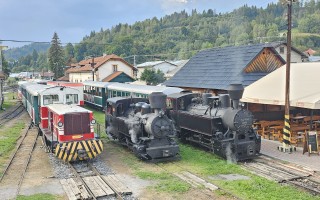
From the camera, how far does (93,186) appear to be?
37.2 ft

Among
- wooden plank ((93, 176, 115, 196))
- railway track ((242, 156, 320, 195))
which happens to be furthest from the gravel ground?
Result: railway track ((242, 156, 320, 195))

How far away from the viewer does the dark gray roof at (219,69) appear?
79.2 feet

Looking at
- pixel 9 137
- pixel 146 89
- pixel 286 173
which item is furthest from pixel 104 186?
pixel 146 89

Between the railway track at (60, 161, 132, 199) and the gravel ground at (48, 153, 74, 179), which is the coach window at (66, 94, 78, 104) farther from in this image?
the railway track at (60, 161, 132, 199)

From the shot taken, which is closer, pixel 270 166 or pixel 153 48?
pixel 270 166

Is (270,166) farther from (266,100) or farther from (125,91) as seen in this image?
(125,91)

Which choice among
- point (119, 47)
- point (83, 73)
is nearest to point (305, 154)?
point (83, 73)

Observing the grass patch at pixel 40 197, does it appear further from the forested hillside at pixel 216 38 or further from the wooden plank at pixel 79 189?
the forested hillside at pixel 216 38

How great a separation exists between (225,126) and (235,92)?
5.11 ft

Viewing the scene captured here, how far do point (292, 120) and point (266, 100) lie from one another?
362 centimetres

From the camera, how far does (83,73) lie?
190 feet

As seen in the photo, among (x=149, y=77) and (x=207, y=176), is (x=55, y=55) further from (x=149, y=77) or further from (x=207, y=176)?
(x=207, y=176)

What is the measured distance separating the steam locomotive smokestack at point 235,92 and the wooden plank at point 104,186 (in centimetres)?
631

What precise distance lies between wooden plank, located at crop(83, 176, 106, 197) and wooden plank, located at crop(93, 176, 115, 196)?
11 cm
